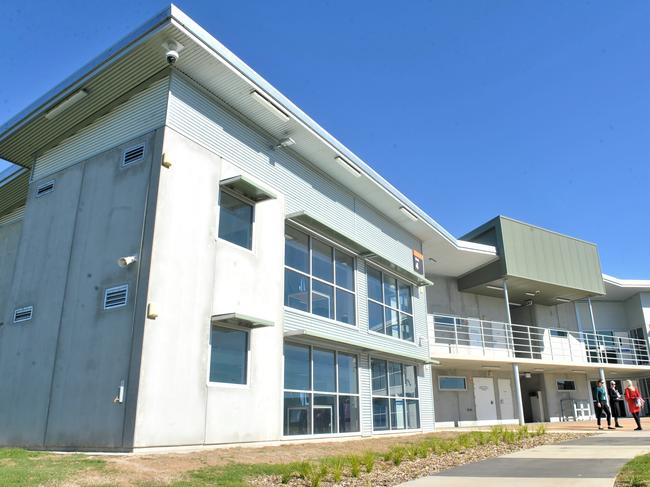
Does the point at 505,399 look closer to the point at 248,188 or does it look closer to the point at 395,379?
the point at 395,379

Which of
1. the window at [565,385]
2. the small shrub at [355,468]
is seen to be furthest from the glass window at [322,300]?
the window at [565,385]

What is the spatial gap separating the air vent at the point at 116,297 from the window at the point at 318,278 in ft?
14.1

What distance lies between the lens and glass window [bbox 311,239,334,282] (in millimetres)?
15383

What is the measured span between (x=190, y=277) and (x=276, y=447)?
385cm

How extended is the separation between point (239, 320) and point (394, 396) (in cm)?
825

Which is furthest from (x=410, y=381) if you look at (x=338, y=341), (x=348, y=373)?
(x=338, y=341)

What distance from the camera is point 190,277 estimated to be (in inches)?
438

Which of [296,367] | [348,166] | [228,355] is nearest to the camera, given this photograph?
[228,355]

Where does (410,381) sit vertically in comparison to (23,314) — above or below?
below

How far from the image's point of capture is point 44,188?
13734 millimetres

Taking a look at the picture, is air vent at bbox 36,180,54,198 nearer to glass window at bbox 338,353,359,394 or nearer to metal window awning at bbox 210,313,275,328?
metal window awning at bbox 210,313,275,328

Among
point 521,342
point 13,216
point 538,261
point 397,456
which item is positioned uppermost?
point 538,261

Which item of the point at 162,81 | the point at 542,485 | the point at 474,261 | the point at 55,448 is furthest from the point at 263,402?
the point at 474,261

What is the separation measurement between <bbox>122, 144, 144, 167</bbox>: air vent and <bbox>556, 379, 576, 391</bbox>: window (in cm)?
2715
